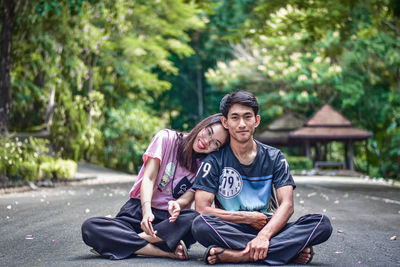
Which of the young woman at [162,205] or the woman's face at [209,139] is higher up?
the woman's face at [209,139]

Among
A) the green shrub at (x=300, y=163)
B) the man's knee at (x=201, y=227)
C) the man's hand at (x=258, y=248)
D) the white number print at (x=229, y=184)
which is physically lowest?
the green shrub at (x=300, y=163)

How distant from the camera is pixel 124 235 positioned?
4.80 m

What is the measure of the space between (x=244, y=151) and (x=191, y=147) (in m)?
0.48

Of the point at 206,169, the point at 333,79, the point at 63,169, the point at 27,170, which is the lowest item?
the point at 63,169

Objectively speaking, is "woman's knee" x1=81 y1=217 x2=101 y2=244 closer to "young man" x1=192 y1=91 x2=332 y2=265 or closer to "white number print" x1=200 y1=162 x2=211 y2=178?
A: "young man" x1=192 y1=91 x2=332 y2=265

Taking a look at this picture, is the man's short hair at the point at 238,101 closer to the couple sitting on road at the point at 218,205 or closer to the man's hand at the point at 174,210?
the couple sitting on road at the point at 218,205

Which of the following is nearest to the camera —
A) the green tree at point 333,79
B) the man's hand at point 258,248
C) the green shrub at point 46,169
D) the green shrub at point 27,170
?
the man's hand at point 258,248

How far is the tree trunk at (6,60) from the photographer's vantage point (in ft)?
48.7

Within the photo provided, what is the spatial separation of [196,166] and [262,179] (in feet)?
2.11

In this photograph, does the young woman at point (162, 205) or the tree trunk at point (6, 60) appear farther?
the tree trunk at point (6, 60)

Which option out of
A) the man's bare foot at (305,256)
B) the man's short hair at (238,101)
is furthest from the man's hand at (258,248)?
the man's short hair at (238,101)

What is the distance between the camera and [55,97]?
67.1 feet

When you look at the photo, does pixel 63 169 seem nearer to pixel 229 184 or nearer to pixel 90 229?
pixel 90 229

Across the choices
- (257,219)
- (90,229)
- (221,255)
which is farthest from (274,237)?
(90,229)
